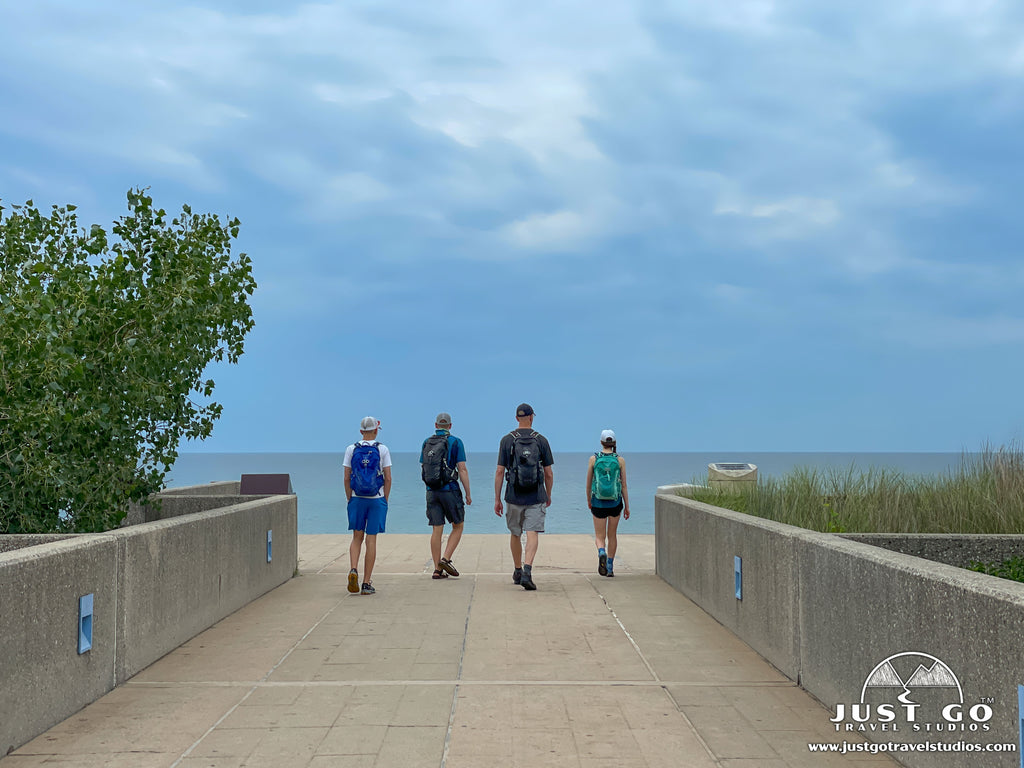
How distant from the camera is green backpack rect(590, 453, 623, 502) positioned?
12.4 metres

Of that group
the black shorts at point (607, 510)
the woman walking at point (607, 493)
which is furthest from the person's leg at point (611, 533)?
the black shorts at point (607, 510)

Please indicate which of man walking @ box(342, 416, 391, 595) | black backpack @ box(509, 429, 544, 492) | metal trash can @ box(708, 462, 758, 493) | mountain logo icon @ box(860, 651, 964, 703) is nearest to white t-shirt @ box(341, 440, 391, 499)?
man walking @ box(342, 416, 391, 595)

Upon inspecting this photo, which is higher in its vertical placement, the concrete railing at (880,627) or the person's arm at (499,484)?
the person's arm at (499,484)

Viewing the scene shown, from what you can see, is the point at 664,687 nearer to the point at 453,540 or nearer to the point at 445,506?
the point at 445,506

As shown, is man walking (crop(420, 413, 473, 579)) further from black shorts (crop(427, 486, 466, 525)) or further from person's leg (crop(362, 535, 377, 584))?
person's leg (crop(362, 535, 377, 584))

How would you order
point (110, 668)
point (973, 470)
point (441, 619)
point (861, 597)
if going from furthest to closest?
point (973, 470) → point (441, 619) → point (110, 668) → point (861, 597)

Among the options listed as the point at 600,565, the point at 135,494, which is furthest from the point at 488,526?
the point at 135,494

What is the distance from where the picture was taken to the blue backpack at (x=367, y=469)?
1096 cm

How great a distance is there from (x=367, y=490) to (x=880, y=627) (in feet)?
21.7

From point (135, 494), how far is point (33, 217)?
9.54 ft

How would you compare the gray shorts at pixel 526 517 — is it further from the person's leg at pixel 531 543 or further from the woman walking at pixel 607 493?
the woman walking at pixel 607 493

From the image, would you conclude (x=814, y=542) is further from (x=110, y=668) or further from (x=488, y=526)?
(x=488, y=526)

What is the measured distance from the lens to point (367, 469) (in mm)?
10969

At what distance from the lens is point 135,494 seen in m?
9.52
